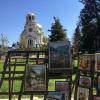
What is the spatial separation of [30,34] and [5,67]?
118m

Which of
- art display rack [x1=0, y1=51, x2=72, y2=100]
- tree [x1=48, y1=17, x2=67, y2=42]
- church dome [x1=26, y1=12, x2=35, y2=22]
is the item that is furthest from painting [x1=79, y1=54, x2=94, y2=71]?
church dome [x1=26, y1=12, x2=35, y2=22]

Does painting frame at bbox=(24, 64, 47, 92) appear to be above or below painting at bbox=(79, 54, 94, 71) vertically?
below

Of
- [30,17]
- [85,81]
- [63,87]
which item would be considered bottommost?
[63,87]

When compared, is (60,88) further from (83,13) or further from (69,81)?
(83,13)

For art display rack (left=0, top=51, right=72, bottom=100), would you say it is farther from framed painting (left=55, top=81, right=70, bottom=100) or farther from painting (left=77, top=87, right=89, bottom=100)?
painting (left=77, top=87, right=89, bottom=100)

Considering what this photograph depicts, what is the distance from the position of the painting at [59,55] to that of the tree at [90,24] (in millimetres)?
33093

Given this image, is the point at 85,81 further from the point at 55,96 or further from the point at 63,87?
the point at 55,96

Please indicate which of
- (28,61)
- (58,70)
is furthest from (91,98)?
(28,61)

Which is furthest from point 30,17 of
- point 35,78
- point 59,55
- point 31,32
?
point 59,55

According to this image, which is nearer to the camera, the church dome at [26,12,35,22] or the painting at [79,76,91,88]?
the painting at [79,76,91,88]

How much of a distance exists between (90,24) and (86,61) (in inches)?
1447

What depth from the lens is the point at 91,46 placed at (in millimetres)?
45719

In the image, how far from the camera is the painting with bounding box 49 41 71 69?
32.6 ft

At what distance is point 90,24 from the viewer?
151 feet
